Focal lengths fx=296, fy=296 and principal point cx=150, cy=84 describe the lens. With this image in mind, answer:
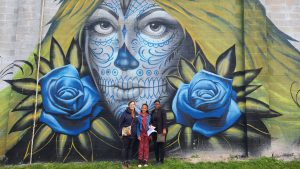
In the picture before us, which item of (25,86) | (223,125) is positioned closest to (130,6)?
(25,86)

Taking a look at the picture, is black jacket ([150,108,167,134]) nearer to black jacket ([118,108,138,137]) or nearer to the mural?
black jacket ([118,108,138,137])

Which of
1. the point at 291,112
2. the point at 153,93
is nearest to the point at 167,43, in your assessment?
the point at 153,93

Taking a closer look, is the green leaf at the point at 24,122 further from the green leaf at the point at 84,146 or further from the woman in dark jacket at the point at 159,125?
the woman in dark jacket at the point at 159,125

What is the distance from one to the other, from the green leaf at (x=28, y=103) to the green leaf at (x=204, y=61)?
4.46 m

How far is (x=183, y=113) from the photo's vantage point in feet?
25.8

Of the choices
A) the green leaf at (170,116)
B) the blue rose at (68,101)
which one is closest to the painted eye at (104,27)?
the blue rose at (68,101)

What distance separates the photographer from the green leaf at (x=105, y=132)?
785 centimetres

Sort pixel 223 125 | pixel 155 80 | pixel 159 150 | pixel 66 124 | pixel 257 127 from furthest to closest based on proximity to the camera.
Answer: pixel 155 80, pixel 66 124, pixel 223 125, pixel 257 127, pixel 159 150

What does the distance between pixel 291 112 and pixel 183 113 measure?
2.83 metres

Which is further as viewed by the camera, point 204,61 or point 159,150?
point 204,61

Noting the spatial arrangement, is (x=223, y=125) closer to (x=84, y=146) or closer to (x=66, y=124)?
(x=84, y=146)

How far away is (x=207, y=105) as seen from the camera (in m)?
7.87

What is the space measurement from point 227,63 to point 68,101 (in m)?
4.41

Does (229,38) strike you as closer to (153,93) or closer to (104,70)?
(153,93)
